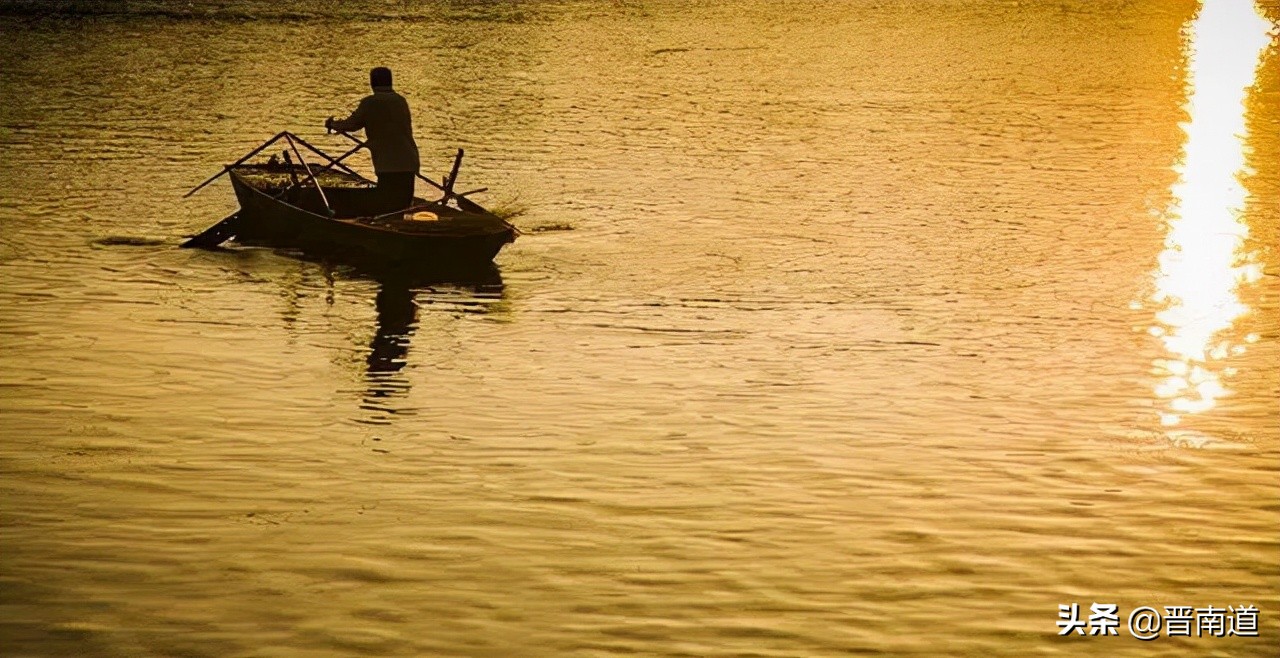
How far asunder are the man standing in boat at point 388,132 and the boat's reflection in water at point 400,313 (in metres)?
1.06

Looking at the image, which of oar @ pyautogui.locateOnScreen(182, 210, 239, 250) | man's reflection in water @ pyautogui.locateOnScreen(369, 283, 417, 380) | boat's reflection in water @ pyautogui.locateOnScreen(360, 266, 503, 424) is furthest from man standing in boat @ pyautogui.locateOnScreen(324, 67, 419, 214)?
oar @ pyautogui.locateOnScreen(182, 210, 239, 250)

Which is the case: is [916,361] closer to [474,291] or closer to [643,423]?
[643,423]

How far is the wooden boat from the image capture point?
692 inches

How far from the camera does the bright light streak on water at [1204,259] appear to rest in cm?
1416

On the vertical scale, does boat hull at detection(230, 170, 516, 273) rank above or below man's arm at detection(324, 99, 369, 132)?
below

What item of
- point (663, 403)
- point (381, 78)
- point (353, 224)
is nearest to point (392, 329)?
point (353, 224)

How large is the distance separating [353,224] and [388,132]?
1.01 metres

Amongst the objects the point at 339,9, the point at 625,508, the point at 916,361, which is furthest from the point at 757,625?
the point at 339,9

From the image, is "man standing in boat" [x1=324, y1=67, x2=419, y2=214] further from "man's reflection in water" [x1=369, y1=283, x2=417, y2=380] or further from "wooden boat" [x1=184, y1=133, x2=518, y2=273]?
"man's reflection in water" [x1=369, y1=283, x2=417, y2=380]

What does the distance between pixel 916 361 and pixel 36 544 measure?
24.4 feet

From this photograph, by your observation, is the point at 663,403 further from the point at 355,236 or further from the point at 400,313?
the point at 355,236

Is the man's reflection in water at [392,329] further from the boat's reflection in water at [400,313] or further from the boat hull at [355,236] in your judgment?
the boat hull at [355,236]

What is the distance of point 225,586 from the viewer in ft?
29.7

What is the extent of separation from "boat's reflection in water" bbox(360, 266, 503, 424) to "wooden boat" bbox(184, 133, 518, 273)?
0.23m
